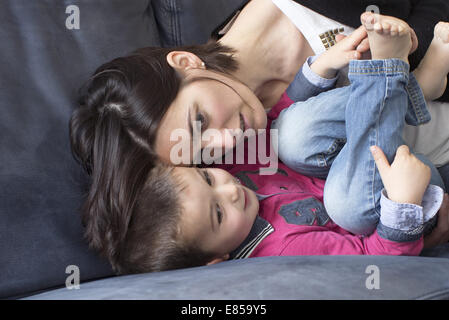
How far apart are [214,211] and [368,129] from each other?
0.33 metres

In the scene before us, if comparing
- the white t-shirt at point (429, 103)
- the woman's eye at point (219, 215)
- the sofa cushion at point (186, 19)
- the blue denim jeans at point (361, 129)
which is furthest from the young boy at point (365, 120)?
the sofa cushion at point (186, 19)

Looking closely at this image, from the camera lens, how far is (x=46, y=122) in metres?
1.02

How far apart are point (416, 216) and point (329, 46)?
17.5 inches

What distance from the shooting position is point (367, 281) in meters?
0.63

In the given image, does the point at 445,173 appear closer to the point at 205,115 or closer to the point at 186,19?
the point at 205,115

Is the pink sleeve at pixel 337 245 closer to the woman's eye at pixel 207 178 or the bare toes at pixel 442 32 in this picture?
the woman's eye at pixel 207 178

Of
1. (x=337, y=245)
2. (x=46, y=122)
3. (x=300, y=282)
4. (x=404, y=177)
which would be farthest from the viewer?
(x=46, y=122)

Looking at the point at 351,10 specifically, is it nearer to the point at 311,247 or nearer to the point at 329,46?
the point at 329,46

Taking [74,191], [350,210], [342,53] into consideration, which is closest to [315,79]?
[342,53]

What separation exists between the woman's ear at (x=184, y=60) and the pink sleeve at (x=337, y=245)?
0.44 metres

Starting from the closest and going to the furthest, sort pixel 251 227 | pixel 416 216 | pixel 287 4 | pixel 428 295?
pixel 428 295 < pixel 416 216 < pixel 251 227 < pixel 287 4

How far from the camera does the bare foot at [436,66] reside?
96 centimetres

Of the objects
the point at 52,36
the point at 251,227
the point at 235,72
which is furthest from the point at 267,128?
the point at 52,36

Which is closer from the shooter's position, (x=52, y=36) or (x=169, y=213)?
(x=169, y=213)
